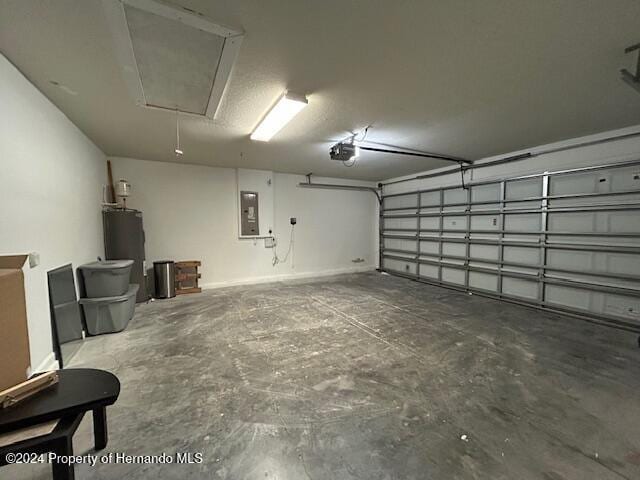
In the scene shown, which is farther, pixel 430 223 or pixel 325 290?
pixel 430 223

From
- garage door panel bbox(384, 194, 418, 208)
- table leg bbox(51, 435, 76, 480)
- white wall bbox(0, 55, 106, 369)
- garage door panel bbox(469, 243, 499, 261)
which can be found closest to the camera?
table leg bbox(51, 435, 76, 480)

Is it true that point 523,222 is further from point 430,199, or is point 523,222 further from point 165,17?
point 165,17

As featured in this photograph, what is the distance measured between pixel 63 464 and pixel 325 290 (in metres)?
4.21

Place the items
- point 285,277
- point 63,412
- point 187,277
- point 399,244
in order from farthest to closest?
point 399,244 → point 285,277 → point 187,277 → point 63,412

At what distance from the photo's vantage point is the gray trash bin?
4.52 m

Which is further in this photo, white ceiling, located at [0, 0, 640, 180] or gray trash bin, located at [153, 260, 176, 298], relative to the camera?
gray trash bin, located at [153, 260, 176, 298]

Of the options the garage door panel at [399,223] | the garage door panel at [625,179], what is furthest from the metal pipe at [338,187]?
the garage door panel at [625,179]

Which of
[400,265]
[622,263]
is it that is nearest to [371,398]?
[622,263]

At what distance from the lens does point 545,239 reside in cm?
393

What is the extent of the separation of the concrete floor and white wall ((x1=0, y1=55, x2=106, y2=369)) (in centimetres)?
92

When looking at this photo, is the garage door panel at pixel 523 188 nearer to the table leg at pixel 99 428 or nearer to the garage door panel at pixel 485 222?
the garage door panel at pixel 485 222

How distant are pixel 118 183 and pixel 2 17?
3.10 metres

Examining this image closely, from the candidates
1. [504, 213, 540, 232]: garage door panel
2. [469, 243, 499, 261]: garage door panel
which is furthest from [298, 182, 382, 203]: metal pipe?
[504, 213, 540, 232]: garage door panel

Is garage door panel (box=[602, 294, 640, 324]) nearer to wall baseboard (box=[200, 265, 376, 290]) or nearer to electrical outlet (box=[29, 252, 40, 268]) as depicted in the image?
wall baseboard (box=[200, 265, 376, 290])
